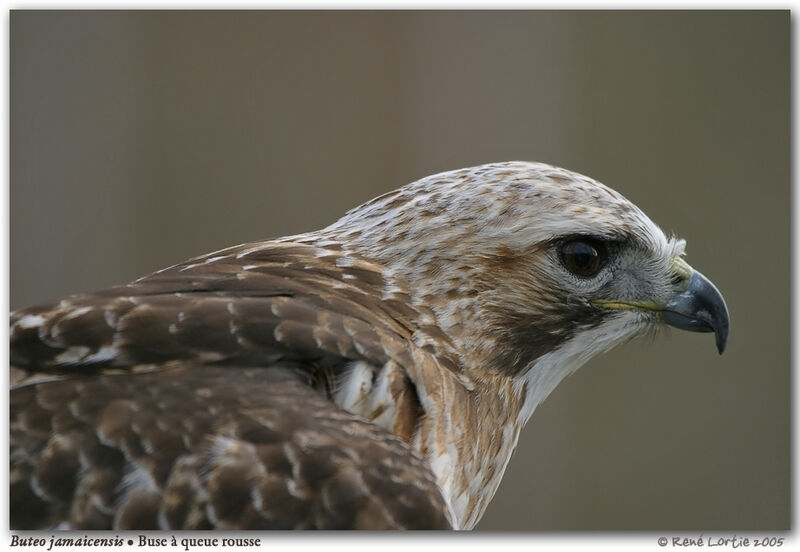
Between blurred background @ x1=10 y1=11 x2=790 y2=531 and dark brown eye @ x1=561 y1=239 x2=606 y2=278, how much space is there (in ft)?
2.89

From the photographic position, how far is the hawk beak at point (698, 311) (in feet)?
7.87

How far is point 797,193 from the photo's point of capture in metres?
2.74

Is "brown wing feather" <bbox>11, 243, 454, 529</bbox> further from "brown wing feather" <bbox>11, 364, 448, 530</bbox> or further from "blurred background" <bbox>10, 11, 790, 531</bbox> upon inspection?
"blurred background" <bbox>10, 11, 790, 531</bbox>

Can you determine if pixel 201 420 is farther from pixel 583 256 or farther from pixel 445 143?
pixel 445 143

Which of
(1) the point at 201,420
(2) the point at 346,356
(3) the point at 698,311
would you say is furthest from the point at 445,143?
(1) the point at 201,420

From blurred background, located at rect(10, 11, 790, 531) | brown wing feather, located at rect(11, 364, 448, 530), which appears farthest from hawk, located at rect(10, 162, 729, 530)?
blurred background, located at rect(10, 11, 790, 531)

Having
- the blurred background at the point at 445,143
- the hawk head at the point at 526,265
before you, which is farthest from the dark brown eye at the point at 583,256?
the blurred background at the point at 445,143

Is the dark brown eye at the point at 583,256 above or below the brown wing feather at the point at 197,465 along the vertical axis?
above

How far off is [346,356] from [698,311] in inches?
35.0

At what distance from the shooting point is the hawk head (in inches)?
89.6

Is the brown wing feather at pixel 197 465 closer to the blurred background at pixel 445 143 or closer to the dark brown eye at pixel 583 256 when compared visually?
the dark brown eye at pixel 583 256

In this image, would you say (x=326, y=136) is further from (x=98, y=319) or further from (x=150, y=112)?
(x=98, y=319)

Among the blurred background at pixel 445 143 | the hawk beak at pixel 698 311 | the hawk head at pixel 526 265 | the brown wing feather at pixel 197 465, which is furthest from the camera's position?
the blurred background at pixel 445 143

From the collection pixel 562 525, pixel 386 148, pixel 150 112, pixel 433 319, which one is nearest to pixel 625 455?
pixel 562 525
